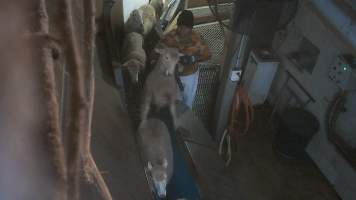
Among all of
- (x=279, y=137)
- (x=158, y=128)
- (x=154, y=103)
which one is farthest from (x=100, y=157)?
(x=279, y=137)

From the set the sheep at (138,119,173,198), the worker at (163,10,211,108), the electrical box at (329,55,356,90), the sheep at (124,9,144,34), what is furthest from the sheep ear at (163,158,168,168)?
the electrical box at (329,55,356,90)

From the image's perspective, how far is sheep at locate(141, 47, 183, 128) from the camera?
2.19m

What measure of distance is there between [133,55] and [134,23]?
1.22 feet

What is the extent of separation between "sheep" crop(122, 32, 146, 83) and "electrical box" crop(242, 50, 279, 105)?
3.13 feet

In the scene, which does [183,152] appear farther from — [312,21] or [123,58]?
[312,21]

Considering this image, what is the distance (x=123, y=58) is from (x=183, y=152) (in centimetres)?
76

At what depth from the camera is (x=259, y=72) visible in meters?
2.73

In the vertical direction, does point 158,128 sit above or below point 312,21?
below

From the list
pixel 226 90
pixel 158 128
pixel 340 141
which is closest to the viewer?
pixel 158 128

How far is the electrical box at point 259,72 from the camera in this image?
8.83ft

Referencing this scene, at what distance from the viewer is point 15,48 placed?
369 mm

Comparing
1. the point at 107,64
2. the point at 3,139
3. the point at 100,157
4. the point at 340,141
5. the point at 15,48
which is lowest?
the point at 340,141

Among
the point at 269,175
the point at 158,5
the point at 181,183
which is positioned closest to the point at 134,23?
the point at 158,5

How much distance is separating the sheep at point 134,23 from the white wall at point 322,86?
53.5 inches
